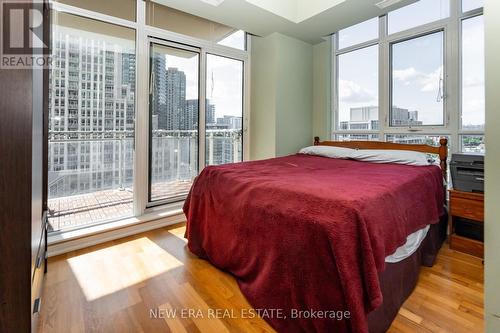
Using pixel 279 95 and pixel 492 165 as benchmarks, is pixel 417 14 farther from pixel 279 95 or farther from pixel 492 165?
pixel 492 165

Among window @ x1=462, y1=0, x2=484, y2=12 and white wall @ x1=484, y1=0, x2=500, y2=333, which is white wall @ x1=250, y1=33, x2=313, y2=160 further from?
white wall @ x1=484, y1=0, x2=500, y2=333

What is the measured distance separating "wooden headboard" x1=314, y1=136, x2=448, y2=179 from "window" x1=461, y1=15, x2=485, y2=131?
317mm

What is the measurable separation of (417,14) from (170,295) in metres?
3.89

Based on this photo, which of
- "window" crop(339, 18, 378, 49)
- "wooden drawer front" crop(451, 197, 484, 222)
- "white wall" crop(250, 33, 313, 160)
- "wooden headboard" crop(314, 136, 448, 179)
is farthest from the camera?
"white wall" crop(250, 33, 313, 160)

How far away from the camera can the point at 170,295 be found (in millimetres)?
1683

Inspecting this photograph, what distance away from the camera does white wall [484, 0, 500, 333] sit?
1.14 m

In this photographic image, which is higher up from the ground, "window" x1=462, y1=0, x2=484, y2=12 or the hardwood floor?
"window" x1=462, y1=0, x2=484, y2=12

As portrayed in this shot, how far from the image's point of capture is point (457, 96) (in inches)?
105

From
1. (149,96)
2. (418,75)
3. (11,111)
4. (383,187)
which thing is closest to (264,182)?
(383,187)

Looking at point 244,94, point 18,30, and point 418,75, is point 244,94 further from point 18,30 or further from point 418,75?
point 18,30

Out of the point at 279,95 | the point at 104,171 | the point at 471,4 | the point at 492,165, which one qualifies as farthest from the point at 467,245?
the point at 104,171

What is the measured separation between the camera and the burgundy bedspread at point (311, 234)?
1.12m

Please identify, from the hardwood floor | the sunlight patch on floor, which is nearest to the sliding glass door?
the sunlight patch on floor

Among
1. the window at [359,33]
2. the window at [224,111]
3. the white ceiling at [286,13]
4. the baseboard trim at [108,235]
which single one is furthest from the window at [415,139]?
the baseboard trim at [108,235]
